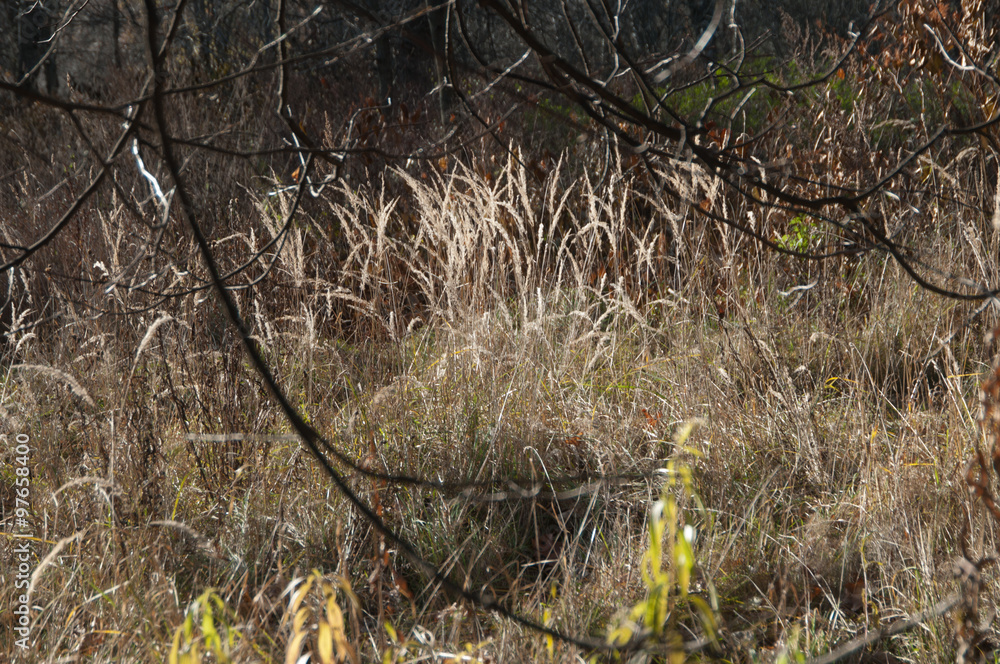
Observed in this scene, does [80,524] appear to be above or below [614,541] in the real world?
above

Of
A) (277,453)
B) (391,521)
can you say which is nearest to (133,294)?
(277,453)

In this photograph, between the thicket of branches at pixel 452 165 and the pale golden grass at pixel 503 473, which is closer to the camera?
the thicket of branches at pixel 452 165

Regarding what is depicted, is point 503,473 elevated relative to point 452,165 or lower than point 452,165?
lower

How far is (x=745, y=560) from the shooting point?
2.22 metres

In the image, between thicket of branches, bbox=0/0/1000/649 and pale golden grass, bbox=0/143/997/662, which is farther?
pale golden grass, bbox=0/143/997/662

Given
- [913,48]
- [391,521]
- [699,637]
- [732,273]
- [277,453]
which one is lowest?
[699,637]

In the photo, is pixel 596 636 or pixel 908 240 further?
pixel 908 240

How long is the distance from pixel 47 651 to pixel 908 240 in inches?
165

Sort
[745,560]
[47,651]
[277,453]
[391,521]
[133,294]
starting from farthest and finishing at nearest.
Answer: [133,294]
[277,453]
[391,521]
[745,560]
[47,651]

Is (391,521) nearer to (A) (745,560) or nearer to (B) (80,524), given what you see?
(B) (80,524)

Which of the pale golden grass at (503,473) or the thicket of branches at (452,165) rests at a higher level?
the thicket of branches at (452,165)

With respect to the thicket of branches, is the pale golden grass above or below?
below

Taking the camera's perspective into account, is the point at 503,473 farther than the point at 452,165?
No

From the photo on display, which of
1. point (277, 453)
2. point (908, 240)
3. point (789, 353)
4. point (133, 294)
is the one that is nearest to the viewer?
point (277, 453)
